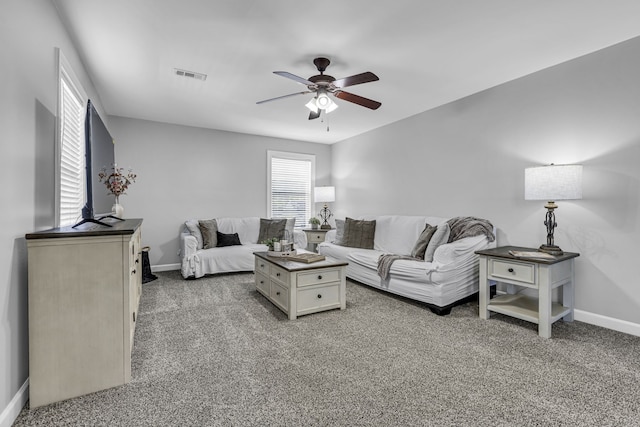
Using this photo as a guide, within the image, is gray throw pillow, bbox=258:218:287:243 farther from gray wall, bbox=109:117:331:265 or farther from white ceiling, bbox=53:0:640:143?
white ceiling, bbox=53:0:640:143

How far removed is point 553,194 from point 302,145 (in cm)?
460

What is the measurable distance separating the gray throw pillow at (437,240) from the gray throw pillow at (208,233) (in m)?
3.26

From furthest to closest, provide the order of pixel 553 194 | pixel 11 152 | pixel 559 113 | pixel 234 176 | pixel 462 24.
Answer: pixel 234 176 < pixel 559 113 < pixel 553 194 < pixel 462 24 < pixel 11 152

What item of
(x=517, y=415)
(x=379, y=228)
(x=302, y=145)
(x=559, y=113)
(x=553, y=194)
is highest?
(x=302, y=145)

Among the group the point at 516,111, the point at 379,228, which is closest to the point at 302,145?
the point at 379,228

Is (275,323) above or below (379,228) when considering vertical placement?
below

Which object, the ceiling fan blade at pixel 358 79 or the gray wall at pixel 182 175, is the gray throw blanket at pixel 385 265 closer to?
the ceiling fan blade at pixel 358 79

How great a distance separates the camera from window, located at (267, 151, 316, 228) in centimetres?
606

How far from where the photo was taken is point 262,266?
12.0ft

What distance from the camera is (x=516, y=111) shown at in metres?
3.39

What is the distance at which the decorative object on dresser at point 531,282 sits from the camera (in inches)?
101

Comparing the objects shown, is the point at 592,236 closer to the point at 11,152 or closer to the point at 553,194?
the point at 553,194

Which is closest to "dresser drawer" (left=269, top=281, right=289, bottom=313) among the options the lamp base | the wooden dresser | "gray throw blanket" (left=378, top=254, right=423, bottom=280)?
"gray throw blanket" (left=378, top=254, right=423, bottom=280)

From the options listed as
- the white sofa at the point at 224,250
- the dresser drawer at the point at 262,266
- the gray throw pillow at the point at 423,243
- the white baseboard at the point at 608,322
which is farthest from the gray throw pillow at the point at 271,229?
the white baseboard at the point at 608,322
